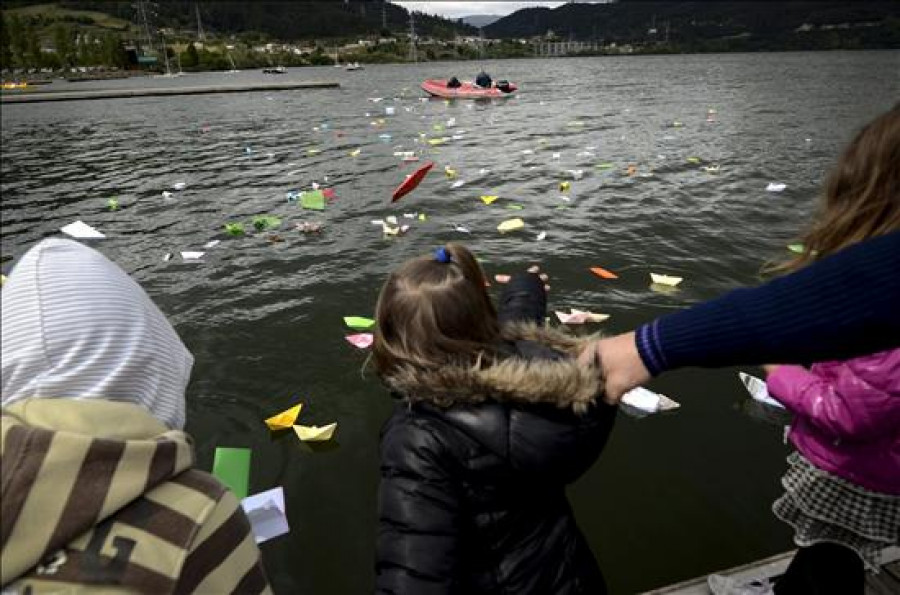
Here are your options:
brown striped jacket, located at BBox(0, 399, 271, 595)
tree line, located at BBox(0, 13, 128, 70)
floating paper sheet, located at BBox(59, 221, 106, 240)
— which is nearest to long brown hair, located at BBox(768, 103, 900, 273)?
brown striped jacket, located at BBox(0, 399, 271, 595)

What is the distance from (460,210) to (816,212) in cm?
843

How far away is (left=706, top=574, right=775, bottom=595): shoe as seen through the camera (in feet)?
9.70

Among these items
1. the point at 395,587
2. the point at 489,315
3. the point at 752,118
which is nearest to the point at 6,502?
the point at 395,587

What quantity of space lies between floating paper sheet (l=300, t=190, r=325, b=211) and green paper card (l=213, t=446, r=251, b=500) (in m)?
7.25

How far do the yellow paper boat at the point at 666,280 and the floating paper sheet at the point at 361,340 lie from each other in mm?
3889

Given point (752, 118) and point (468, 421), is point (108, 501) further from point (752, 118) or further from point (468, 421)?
point (752, 118)

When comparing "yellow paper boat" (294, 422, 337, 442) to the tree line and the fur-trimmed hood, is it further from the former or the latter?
the tree line

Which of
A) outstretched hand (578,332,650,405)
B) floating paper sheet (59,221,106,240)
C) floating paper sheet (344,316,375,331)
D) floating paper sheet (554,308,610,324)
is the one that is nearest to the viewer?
outstretched hand (578,332,650,405)

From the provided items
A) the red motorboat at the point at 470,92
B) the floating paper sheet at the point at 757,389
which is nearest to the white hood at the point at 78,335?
the floating paper sheet at the point at 757,389

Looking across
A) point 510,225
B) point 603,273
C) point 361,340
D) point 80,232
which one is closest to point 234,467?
point 361,340

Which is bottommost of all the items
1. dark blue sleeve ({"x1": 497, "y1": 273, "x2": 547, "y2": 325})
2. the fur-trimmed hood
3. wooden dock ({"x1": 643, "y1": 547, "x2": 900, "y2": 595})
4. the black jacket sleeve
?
wooden dock ({"x1": 643, "y1": 547, "x2": 900, "y2": 595})

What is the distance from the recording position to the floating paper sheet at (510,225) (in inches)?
382

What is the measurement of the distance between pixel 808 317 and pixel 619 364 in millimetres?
500

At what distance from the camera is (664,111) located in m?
27.1
